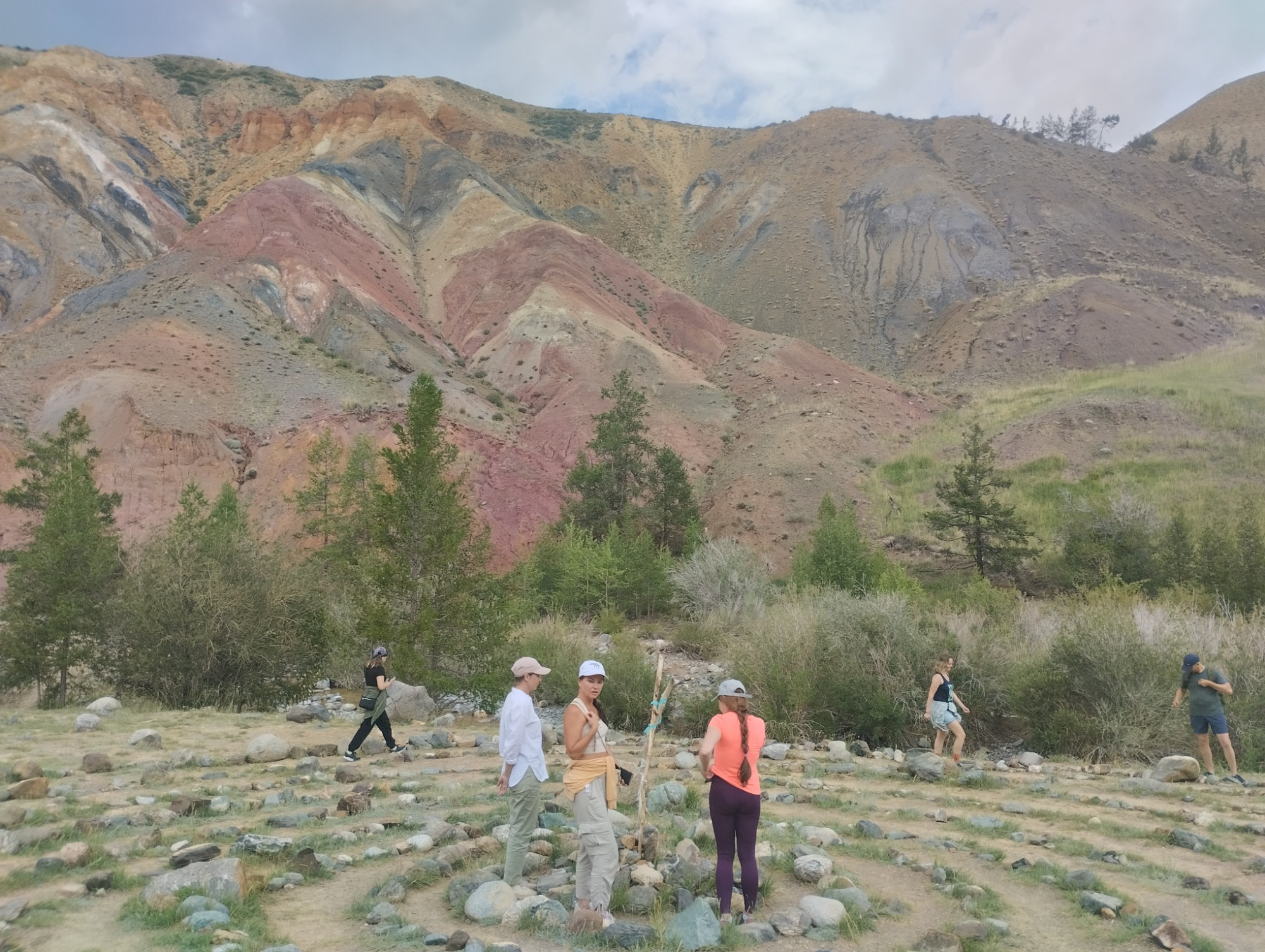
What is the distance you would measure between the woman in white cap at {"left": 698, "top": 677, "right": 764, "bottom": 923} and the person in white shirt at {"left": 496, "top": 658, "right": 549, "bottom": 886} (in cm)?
146

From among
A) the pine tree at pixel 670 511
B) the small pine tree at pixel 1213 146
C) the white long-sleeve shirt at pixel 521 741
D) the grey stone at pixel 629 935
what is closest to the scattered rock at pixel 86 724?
the white long-sleeve shirt at pixel 521 741

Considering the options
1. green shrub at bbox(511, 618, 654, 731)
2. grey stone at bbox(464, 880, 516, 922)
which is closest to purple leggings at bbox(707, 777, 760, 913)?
grey stone at bbox(464, 880, 516, 922)

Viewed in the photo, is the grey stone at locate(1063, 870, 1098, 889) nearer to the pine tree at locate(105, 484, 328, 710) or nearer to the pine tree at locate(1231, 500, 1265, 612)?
the pine tree at locate(105, 484, 328, 710)

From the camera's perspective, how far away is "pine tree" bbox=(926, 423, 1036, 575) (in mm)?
30625

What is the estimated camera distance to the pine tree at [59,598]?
18938 millimetres

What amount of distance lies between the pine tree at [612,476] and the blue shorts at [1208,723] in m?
27.0

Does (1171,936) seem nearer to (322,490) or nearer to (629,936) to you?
(629,936)

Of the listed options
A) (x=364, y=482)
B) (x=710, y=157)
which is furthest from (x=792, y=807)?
(x=710, y=157)

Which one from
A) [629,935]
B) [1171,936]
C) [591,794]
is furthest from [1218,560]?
[629,935]

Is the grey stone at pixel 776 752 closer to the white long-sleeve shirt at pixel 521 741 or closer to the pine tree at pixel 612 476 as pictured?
the white long-sleeve shirt at pixel 521 741

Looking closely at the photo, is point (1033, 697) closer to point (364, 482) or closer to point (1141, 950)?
point (1141, 950)

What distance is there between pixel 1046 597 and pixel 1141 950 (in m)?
24.5

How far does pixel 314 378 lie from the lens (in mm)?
48531

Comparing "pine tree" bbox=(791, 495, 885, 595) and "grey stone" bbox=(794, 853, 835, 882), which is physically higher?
"pine tree" bbox=(791, 495, 885, 595)
